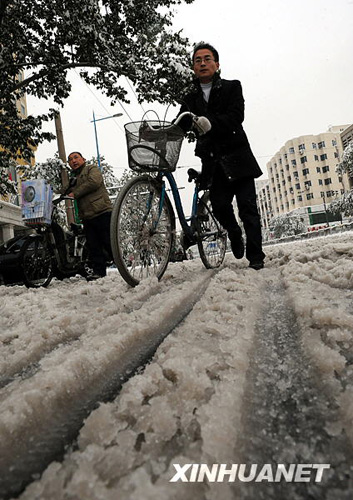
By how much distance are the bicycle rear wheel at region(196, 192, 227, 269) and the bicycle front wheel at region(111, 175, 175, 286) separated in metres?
0.54

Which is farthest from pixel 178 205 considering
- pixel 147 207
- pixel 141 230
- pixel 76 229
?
pixel 76 229

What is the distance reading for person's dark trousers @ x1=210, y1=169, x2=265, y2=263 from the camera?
3.11 m

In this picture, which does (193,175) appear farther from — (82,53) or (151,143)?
(82,53)

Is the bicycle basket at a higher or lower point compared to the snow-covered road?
higher

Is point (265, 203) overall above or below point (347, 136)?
below

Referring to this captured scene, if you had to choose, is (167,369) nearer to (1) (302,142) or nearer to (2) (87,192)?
(2) (87,192)

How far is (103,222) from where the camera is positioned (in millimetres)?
4465

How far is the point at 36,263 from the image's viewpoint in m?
4.43

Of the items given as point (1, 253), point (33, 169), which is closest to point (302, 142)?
point (33, 169)

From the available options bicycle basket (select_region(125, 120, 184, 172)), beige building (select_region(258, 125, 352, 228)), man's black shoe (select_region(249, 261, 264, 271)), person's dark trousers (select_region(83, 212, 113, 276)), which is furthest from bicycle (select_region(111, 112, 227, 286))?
beige building (select_region(258, 125, 352, 228))

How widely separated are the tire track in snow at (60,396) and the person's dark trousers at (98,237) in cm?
339

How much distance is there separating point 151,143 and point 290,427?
241 centimetres

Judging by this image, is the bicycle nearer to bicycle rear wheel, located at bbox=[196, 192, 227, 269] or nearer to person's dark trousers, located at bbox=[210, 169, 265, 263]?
bicycle rear wheel, located at bbox=[196, 192, 227, 269]

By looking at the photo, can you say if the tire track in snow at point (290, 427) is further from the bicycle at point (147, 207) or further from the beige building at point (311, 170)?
the beige building at point (311, 170)
